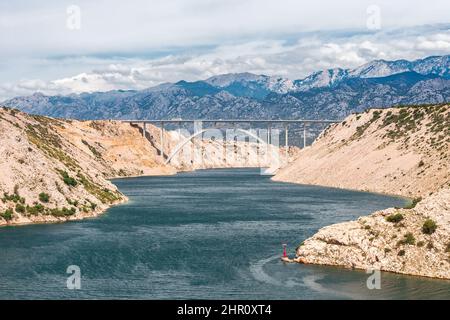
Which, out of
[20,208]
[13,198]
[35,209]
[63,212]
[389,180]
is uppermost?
[13,198]

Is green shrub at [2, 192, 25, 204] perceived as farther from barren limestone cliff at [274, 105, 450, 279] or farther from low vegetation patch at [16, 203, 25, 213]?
barren limestone cliff at [274, 105, 450, 279]

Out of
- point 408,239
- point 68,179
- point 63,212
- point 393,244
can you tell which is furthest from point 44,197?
point 408,239

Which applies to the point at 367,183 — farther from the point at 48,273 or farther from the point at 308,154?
the point at 48,273

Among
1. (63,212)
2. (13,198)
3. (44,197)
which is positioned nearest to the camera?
(13,198)

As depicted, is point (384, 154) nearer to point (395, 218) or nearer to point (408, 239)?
point (395, 218)

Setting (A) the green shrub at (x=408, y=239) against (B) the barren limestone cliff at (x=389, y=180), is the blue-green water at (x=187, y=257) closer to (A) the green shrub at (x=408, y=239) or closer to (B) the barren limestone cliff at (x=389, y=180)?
(B) the barren limestone cliff at (x=389, y=180)

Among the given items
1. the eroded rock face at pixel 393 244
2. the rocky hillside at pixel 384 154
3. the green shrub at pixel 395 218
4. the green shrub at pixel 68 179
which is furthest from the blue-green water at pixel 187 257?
the rocky hillside at pixel 384 154
